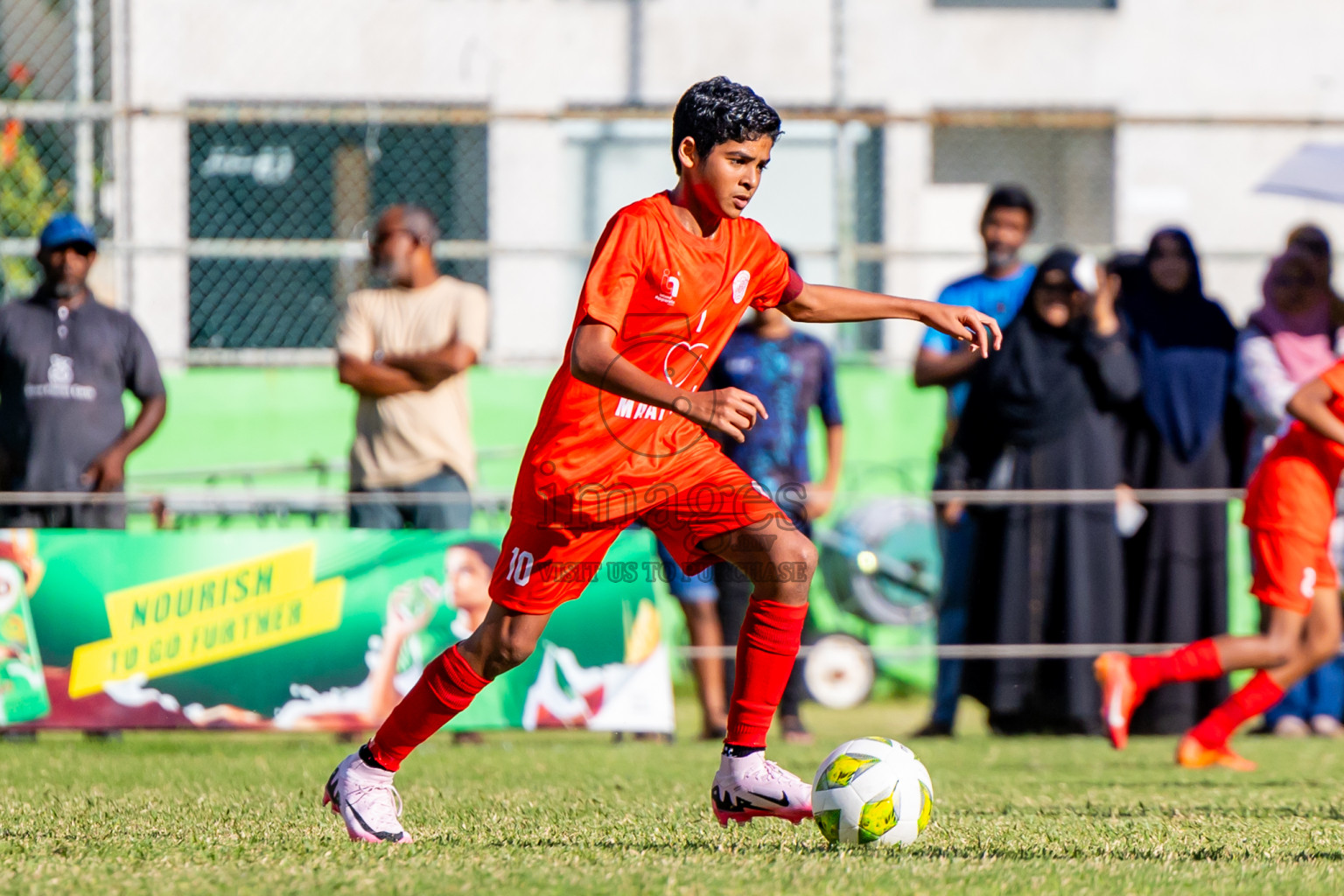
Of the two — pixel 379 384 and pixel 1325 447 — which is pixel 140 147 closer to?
pixel 379 384

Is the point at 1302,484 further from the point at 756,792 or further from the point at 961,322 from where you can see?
the point at 756,792

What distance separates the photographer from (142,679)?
737cm

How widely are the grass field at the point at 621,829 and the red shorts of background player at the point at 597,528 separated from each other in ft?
2.09

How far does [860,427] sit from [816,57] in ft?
9.83

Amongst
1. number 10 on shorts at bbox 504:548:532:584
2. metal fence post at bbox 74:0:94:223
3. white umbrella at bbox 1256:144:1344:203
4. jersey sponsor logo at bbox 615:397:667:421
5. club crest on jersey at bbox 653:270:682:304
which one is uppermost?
metal fence post at bbox 74:0:94:223

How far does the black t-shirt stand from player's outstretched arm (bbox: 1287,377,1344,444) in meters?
5.26

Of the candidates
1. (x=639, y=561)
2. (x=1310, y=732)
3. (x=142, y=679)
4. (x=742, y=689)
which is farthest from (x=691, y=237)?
(x=1310, y=732)

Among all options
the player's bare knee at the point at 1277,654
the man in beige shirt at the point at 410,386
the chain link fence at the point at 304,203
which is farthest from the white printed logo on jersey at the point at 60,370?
the player's bare knee at the point at 1277,654

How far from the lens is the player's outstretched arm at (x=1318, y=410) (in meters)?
5.99

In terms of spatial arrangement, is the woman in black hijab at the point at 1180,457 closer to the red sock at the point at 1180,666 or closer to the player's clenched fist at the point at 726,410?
the red sock at the point at 1180,666

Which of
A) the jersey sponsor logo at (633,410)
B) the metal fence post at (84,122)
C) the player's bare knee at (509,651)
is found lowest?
the player's bare knee at (509,651)

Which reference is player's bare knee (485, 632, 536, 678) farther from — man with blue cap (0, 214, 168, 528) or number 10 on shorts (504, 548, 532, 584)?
man with blue cap (0, 214, 168, 528)

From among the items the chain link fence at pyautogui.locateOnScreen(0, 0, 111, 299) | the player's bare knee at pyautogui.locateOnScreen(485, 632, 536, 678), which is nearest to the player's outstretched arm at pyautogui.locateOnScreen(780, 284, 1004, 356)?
the player's bare knee at pyautogui.locateOnScreen(485, 632, 536, 678)

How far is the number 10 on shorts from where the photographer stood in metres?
4.27
